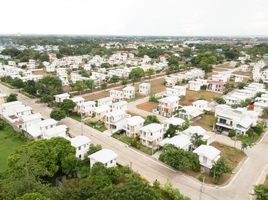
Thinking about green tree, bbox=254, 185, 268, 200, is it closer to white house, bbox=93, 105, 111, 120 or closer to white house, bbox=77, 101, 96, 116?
white house, bbox=93, 105, 111, 120

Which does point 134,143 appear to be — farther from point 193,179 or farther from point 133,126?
point 193,179

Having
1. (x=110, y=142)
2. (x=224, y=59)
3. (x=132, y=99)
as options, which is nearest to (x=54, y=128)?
(x=110, y=142)

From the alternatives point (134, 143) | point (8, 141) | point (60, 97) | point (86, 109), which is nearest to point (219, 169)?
point (134, 143)

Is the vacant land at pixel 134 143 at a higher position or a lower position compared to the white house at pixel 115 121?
lower

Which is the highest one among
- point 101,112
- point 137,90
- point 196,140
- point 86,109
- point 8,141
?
point 196,140

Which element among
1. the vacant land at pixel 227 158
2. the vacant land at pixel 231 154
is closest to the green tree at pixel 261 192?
the vacant land at pixel 227 158

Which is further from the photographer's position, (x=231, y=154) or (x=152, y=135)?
(x=152, y=135)

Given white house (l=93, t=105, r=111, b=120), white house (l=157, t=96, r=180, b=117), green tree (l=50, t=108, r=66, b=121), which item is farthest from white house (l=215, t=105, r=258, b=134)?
green tree (l=50, t=108, r=66, b=121)

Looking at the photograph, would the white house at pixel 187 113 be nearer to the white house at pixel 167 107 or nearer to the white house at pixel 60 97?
the white house at pixel 167 107
